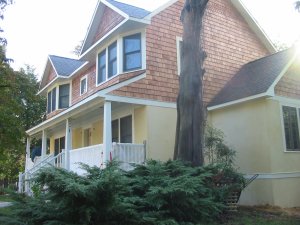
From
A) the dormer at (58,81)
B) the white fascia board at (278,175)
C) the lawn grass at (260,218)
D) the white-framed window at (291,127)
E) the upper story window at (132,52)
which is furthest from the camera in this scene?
the dormer at (58,81)

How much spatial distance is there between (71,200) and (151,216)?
162cm

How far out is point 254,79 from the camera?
46.5ft

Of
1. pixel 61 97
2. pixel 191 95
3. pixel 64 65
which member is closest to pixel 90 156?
pixel 191 95

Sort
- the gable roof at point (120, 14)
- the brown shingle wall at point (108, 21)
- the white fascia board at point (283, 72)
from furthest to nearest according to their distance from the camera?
the brown shingle wall at point (108, 21) < the gable roof at point (120, 14) < the white fascia board at point (283, 72)

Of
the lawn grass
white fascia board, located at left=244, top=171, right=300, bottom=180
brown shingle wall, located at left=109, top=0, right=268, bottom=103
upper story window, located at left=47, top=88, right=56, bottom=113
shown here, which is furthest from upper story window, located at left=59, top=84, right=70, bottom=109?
the lawn grass

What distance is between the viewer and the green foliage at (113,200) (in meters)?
6.60

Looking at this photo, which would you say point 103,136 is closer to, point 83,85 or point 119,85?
point 119,85

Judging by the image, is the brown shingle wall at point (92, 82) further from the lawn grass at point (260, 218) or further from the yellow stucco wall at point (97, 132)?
the lawn grass at point (260, 218)

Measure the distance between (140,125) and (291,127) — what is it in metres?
5.62

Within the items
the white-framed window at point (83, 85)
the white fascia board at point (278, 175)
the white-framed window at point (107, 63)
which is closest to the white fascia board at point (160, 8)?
the white-framed window at point (107, 63)

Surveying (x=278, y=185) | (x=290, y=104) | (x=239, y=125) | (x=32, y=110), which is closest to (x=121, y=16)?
(x=239, y=125)

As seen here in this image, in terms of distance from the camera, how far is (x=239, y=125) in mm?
13758

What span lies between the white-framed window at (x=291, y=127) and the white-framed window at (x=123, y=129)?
5841mm

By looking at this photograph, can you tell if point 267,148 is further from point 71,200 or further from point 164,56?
point 71,200
